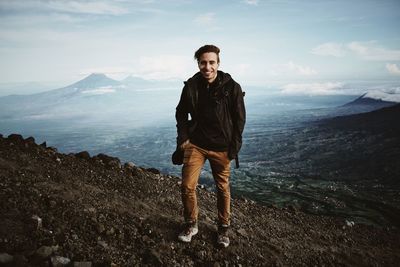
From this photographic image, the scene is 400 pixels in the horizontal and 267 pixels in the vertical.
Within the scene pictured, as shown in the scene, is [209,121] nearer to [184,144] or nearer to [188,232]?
[184,144]

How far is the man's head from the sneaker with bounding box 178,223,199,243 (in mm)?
2622

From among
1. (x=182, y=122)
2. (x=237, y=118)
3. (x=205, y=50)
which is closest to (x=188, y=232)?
(x=182, y=122)

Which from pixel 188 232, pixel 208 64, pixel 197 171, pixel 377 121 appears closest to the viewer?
pixel 208 64

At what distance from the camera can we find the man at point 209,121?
4930mm

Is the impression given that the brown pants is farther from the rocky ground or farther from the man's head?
the man's head

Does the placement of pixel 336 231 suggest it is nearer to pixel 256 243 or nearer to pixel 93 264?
pixel 256 243

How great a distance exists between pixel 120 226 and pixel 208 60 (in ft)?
11.1

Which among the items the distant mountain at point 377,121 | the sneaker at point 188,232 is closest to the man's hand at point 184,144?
the sneaker at point 188,232

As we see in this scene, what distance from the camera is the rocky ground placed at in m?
4.77

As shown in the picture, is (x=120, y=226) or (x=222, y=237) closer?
(x=222, y=237)

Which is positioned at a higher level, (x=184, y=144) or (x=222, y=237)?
(x=184, y=144)

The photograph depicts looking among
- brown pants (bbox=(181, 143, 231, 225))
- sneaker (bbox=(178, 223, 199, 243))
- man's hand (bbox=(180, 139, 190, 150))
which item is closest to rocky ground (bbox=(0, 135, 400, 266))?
sneaker (bbox=(178, 223, 199, 243))

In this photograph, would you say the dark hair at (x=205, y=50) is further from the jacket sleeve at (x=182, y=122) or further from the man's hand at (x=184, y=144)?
the man's hand at (x=184, y=144)

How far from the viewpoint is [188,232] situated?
5531 mm
